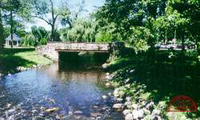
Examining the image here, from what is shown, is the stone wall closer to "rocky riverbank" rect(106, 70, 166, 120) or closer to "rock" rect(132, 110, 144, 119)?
"rocky riverbank" rect(106, 70, 166, 120)

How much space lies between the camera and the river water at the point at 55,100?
60.6ft

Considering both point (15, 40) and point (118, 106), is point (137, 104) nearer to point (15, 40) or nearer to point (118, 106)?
point (118, 106)

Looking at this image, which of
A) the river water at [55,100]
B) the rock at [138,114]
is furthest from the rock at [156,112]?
the river water at [55,100]

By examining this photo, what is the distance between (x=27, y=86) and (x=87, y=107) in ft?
35.8

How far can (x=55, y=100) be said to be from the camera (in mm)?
22484

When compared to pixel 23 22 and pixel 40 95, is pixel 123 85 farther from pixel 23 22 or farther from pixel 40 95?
pixel 23 22

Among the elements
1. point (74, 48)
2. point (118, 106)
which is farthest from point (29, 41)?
point (118, 106)

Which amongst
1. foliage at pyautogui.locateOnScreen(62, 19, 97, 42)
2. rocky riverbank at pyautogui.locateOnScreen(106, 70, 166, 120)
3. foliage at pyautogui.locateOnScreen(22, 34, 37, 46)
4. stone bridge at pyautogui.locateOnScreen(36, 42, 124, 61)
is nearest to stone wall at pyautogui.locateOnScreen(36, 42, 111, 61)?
stone bridge at pyautogui.locateOnScreen(36, 42, 124, 61)

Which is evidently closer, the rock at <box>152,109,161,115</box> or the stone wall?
the rock at <box>152,109,161,115</box>

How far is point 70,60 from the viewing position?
57.8m

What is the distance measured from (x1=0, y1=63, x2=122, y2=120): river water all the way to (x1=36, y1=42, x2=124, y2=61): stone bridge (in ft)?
55.7

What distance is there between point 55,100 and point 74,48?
94.2 feet

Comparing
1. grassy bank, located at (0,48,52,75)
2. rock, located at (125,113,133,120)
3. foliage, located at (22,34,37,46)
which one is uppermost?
foliage, located at (22,34,37,46)

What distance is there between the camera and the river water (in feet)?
60.6
